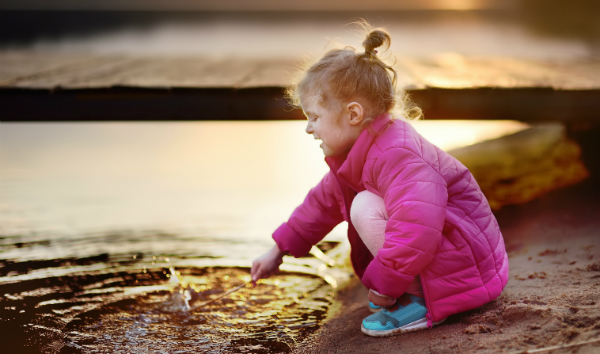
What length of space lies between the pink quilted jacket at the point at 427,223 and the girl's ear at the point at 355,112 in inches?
1.8

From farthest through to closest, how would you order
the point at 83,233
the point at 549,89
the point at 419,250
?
the point at 83,233 → the point at 549,89 → the point at 419,250

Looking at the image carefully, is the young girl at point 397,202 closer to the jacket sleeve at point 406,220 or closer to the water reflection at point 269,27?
the jacket sleeve at point 406,220

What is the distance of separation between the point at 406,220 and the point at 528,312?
1.35 ft

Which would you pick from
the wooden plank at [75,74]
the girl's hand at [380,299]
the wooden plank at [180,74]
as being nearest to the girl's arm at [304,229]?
the girl's hand at [380,299]

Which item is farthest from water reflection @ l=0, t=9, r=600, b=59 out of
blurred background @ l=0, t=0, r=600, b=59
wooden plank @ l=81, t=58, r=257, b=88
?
wooden plank @ l=81, t=58, r=257, b=88

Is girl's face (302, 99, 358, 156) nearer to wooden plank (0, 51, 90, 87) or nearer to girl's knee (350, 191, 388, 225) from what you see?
girl's knee (350, 191, 388, 225)

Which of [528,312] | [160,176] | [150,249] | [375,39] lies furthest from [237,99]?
[160,176]

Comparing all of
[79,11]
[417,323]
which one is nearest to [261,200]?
[417,323]

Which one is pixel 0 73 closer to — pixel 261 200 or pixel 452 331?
pixel 261 200

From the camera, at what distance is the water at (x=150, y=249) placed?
1.65 metres

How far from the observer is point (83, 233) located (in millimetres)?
2684

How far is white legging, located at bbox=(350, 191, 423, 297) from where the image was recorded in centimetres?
144

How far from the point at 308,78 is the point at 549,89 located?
1.40 meters

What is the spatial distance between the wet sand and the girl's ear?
613 millimetres
